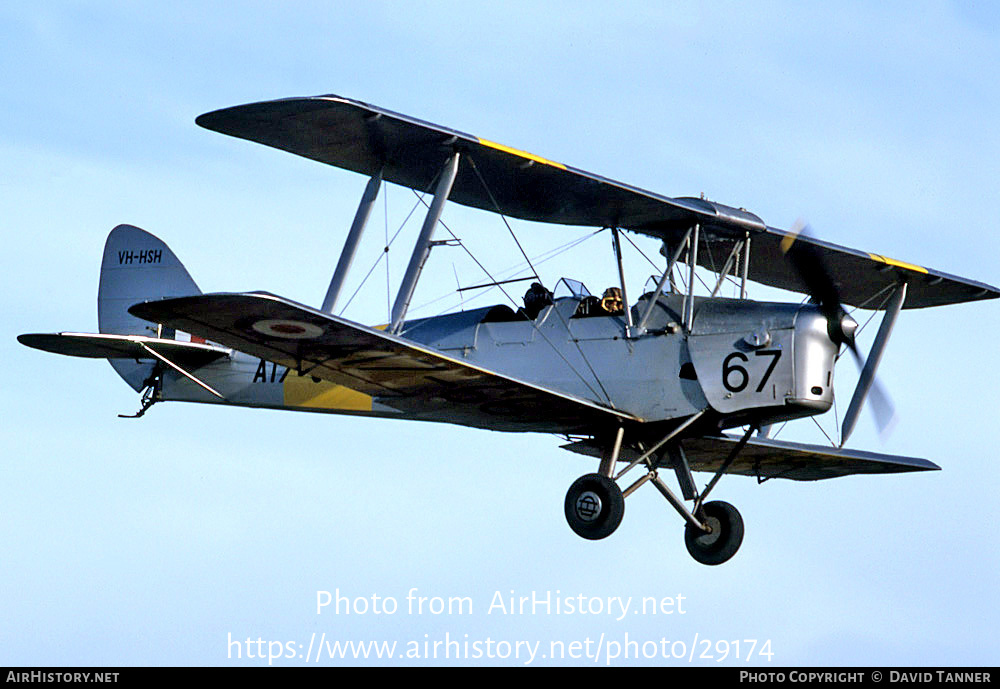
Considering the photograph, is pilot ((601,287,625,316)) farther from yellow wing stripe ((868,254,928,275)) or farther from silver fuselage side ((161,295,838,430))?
yellow wing stripe ((868,254,928,275))

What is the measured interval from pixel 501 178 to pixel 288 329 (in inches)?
118

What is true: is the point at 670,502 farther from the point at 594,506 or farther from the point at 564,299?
the point at 564,299

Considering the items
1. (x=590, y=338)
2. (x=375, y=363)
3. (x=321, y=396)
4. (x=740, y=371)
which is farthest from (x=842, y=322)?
(x=321, y=396)

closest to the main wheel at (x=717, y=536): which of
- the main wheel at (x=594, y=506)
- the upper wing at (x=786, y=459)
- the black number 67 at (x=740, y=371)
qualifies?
the upper wing at (x=786, y=459)

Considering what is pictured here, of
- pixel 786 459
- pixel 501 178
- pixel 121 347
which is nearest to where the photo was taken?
pixel 501 178

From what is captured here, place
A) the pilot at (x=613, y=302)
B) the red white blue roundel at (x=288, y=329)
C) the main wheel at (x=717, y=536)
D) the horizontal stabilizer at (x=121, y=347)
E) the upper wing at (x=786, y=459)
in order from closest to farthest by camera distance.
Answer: the red white blue roundel at (x=288, y=329)
the pilot at (x=613, y=302)
the main wheel at (x=717, y=536)
the horizontal stabilizer at (x=121, y=347)
the upper wing at (x=786, y=459)

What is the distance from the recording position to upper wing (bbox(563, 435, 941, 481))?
1559 cm

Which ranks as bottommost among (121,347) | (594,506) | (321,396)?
(594,506)

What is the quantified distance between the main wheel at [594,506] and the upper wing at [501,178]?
2545 mm

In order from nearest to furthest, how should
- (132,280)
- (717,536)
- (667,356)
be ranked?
1. (667,356)
2. (717,536)
3. (132,280)

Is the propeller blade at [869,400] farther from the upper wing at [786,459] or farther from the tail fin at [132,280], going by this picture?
the tail fin at [132,280]

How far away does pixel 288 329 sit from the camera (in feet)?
40.0

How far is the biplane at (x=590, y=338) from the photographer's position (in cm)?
1327
